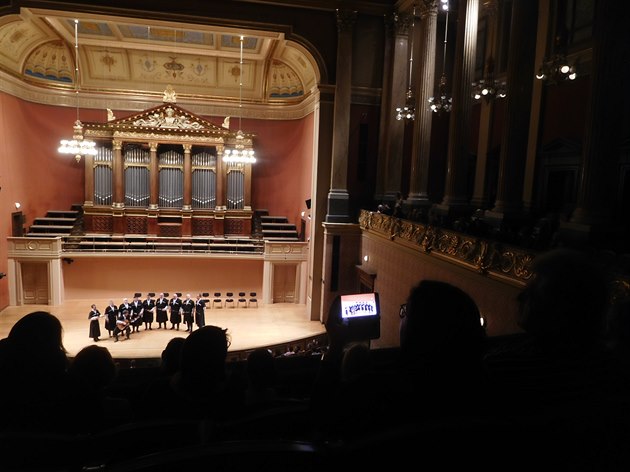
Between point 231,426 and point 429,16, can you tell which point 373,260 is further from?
point 231,426

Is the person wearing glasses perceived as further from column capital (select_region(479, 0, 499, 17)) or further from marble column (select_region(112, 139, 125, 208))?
marble column (select_region(112, 139, 125, 208))

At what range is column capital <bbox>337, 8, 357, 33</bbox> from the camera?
13250 millimetres

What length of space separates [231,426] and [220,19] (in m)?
13.2

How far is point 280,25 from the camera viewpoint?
1322 cm

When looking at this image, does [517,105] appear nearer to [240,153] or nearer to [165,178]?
[240,153]

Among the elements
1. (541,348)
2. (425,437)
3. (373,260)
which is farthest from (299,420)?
(373,260)

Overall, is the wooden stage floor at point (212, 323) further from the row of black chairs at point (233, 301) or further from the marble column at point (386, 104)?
the marble column at point (386, 104)

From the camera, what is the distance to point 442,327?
57.9 inches

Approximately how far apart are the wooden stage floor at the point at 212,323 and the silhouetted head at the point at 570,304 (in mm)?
11095

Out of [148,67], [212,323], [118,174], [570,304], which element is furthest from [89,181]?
[570,304]

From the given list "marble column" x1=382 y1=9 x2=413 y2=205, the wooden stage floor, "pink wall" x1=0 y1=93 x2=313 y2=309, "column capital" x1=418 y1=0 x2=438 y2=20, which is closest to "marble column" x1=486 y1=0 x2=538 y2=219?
"column capital" x1=418 y1=0 x2=438 y2=20

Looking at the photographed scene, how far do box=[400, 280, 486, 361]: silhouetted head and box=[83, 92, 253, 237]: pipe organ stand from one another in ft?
54.7

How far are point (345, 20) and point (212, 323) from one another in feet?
32.9

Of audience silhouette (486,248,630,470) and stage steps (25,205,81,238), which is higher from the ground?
audience silhouette (486,248,630,470)
